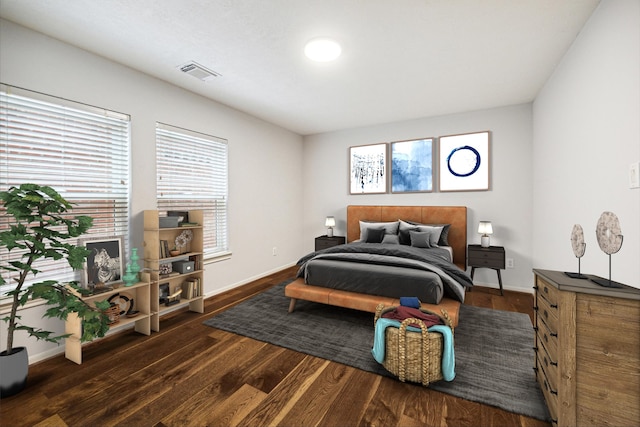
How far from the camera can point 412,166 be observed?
4.68m

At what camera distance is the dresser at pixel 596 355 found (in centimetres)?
123

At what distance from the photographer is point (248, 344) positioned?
2.46 meters

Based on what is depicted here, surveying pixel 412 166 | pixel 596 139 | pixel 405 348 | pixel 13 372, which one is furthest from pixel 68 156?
pixel 412 166

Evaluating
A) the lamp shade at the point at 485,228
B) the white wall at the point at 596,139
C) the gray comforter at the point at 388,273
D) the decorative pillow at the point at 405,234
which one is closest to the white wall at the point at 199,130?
the gray comforter at the point at 388,273

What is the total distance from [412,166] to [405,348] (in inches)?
135

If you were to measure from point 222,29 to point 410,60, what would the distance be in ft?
5.72

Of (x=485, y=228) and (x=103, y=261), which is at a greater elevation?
(x=485, y=228)

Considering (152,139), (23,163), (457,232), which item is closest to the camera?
(23,163)

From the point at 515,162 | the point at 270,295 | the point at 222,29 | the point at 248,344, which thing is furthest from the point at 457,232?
the point at 222,29

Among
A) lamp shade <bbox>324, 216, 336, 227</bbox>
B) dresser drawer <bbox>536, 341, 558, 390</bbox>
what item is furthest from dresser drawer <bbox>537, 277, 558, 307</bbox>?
lamp shade <bbox>324, 216, 336, 227</bbox>

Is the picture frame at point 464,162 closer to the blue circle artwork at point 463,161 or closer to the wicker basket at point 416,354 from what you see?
the blue circle artwork at point 463,161

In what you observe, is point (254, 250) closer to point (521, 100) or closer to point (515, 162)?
point (515, 162)

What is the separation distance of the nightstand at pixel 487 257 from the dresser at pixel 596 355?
100 inches

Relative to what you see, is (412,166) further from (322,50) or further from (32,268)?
(32,268)
